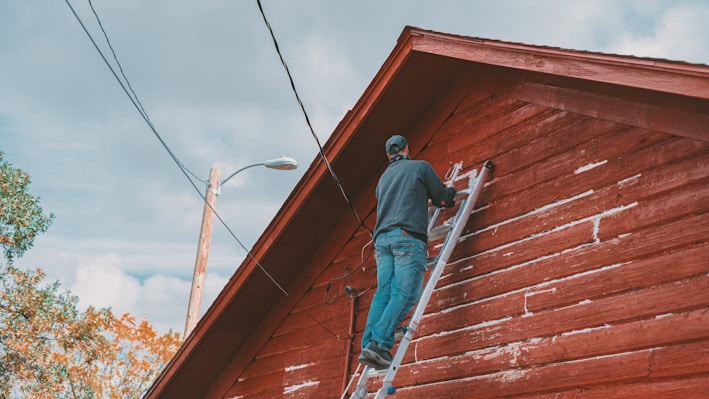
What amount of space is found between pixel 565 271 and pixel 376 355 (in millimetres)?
1541

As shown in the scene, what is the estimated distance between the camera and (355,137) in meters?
8.02

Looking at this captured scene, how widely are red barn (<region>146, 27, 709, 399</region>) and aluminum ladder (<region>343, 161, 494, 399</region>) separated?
16 centimetres

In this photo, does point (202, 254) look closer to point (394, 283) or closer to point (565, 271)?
point (394, 283)

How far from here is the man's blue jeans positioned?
5801 mm

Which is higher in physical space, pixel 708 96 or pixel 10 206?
pixel 10 206

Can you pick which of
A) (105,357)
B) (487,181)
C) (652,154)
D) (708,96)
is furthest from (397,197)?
(105,357)

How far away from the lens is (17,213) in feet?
75.3

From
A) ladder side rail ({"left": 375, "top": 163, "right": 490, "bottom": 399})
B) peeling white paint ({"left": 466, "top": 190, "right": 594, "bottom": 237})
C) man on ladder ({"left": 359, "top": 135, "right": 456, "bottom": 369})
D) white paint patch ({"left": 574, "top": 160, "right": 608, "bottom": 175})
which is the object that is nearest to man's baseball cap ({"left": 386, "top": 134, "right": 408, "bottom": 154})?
man on ladder ({"left": 359, "top": 135, "right": 456, "bottom": 369})

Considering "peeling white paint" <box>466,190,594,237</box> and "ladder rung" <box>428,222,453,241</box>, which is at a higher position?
"peeling white paint" <box>466,190,594,237</box>

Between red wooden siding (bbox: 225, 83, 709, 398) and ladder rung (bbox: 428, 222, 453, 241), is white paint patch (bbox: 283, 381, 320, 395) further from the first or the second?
ladder rung (bbox: 428, 222, 453, 241)

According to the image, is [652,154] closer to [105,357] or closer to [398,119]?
[398,119]

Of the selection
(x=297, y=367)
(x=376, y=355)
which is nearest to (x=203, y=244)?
(x=297, y=367)

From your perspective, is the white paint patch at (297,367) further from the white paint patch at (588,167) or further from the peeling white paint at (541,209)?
the white paint patch at (588,167)

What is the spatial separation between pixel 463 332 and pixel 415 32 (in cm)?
289
